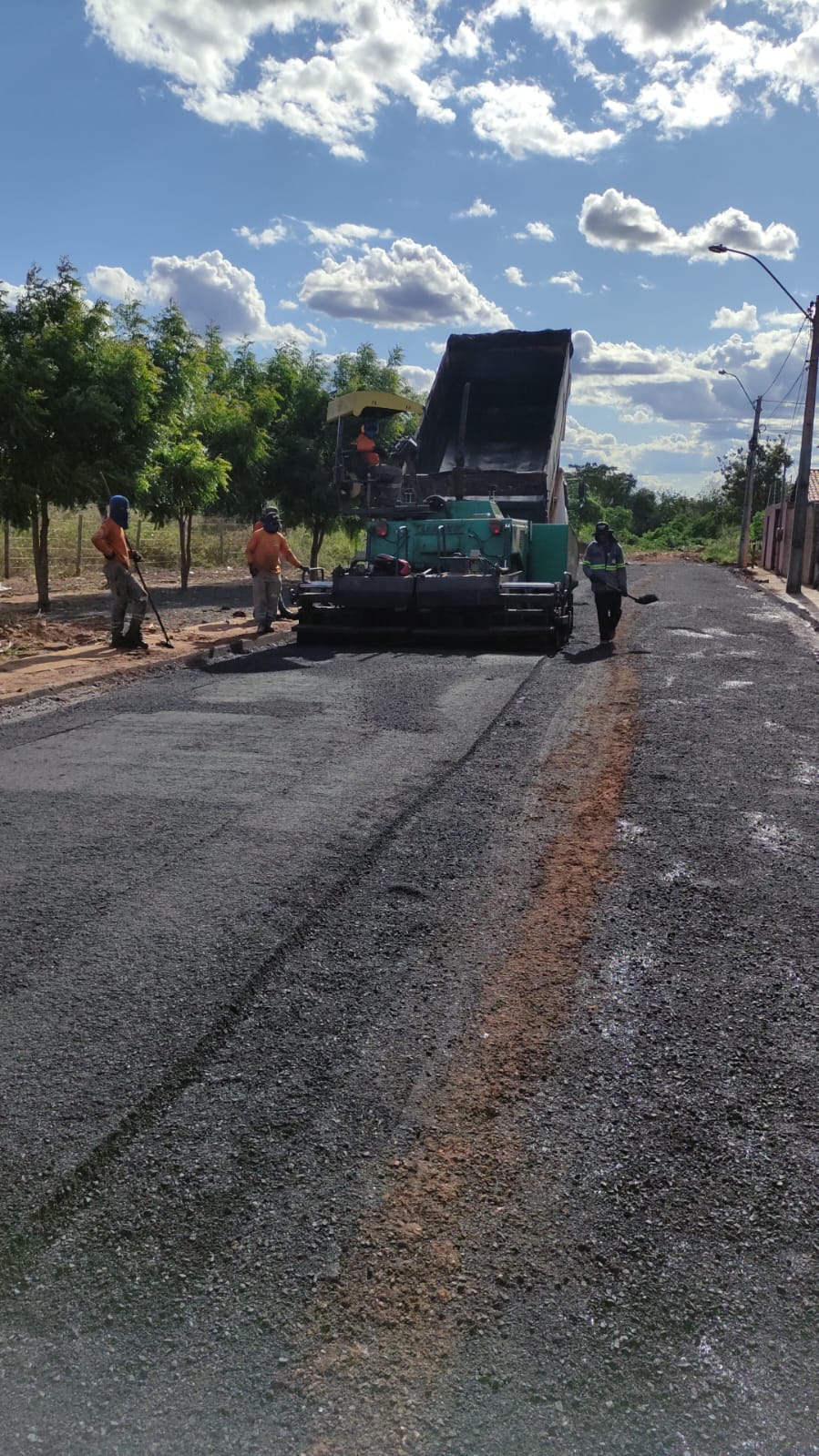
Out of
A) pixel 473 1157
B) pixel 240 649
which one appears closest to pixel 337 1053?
pixel 473 1157

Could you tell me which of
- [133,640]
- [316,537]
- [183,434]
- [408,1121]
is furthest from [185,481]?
[408,1121]

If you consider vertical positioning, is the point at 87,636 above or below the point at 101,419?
below

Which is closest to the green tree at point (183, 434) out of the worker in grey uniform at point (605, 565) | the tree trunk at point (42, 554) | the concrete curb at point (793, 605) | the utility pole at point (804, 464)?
the tree trunk at point (42, 554)

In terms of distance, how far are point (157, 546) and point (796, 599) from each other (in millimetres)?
20914

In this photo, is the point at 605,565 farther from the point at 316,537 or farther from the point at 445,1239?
the point at 316,537

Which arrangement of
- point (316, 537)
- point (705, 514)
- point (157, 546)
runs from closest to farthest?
1. point (316, 537)
2. point (157, 546)
3. point (705, 514)

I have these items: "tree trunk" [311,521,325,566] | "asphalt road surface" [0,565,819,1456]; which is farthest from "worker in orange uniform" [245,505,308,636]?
"tree trunk" [311,521,325,566]

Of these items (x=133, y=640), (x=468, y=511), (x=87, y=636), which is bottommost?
(x=87, y=636)

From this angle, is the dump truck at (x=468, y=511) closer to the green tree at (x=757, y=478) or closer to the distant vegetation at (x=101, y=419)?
the distant vegetation at (x=101, y=419)

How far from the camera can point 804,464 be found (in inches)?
1086

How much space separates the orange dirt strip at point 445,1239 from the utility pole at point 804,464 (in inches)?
949

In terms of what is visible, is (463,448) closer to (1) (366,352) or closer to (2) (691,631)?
(2) (691,631)

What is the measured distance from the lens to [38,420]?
646 inches

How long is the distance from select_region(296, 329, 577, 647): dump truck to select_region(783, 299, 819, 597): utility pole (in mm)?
12241
